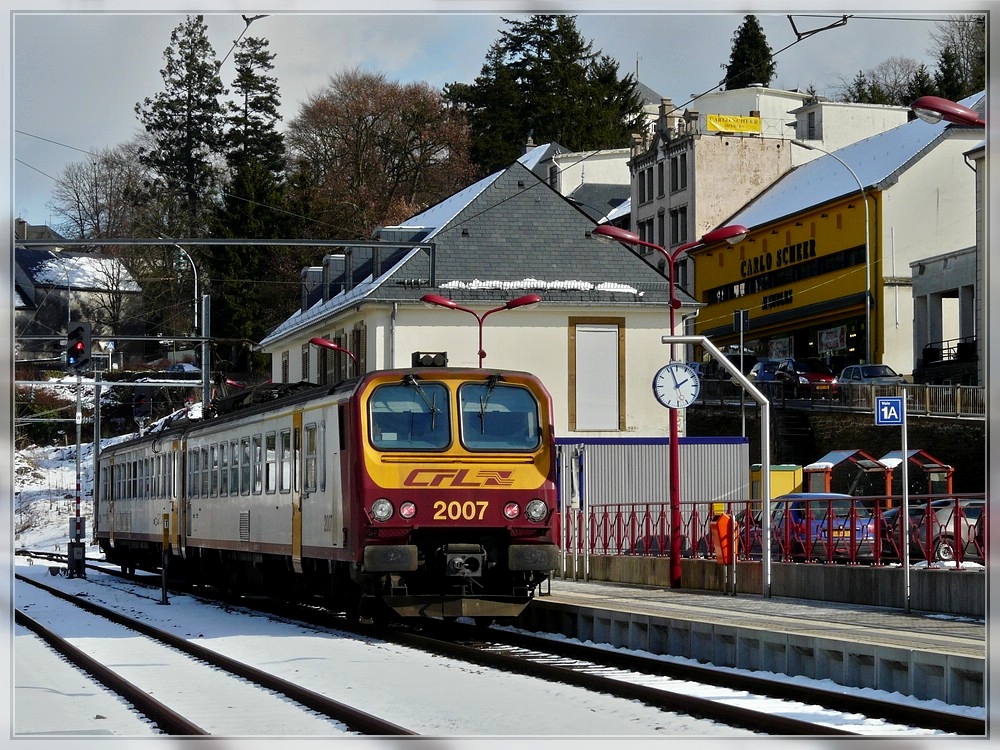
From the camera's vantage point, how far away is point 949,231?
5953 cm

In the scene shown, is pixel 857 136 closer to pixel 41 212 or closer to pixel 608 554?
pixel 608 554

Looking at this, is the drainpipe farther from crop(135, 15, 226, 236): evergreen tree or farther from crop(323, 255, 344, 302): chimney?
crop(323, 255, 344, 302): chimney

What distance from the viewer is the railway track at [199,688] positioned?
34.0ft

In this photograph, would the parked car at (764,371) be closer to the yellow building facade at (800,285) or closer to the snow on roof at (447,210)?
the yellow building facade at (800,285)

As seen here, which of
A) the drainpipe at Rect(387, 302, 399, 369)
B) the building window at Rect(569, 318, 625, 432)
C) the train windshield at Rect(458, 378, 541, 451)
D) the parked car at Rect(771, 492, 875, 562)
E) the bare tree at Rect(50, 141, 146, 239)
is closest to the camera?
the bare tree at Rect(50, 141, 146, 239)

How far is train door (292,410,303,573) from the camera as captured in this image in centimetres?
1889

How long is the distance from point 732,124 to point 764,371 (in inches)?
769

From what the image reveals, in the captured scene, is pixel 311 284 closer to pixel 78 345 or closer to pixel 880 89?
pixel 78 345

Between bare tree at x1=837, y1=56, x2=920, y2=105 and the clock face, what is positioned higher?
bare tree at x1=837, y1=56, x2=920, y2=105

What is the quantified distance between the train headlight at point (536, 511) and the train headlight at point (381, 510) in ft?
4.86

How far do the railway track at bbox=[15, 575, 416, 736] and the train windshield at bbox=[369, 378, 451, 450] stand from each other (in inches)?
115

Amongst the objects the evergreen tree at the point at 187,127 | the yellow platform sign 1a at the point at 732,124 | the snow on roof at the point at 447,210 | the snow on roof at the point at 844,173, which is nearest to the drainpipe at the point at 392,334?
the snow on roof at the point at 447,210

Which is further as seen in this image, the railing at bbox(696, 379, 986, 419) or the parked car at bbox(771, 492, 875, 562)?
the railing at bbox(696, 379, 986, 419)

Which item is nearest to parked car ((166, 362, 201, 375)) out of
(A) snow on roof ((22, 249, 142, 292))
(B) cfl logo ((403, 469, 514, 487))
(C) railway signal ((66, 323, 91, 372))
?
(A) snow on roof ((22, 249, 142, 292))
